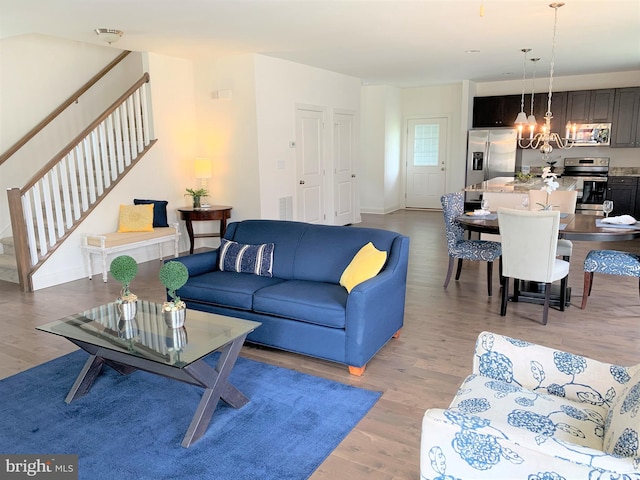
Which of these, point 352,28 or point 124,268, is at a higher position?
point 352,28

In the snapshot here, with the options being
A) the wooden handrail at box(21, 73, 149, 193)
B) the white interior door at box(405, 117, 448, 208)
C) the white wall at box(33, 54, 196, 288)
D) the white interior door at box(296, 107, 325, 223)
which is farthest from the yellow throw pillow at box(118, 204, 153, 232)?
the white interior door at box(405, 117, 448, 208)

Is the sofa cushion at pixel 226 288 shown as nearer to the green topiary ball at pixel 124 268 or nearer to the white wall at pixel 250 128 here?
the green topiary ball at pixel 124 268

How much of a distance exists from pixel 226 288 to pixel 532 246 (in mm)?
2493

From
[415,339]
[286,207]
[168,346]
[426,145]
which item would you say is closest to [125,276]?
[168,346]

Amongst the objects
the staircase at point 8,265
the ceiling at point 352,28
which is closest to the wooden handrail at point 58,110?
the staircase at point 8,265

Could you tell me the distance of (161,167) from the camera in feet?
21.8

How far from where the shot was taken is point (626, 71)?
860 cm

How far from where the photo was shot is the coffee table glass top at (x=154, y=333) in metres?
2.46

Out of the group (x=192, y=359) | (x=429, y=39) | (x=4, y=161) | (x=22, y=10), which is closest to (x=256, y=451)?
(x=192, y=359)

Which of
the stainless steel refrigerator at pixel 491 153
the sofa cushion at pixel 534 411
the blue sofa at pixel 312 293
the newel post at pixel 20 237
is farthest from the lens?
the stainless steel refrigerator at pixel 491 153

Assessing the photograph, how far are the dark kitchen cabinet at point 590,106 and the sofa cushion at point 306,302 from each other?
7.51m

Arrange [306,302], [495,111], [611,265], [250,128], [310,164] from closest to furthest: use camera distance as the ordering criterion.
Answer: [306,302] < [611,265] < [250,128] < [310,164] < [495,111]

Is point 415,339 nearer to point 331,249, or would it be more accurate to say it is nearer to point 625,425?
point 331,249

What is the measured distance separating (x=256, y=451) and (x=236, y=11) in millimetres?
3735
